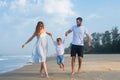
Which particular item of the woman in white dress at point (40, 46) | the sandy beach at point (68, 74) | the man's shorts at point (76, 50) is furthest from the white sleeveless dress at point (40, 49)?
the man's shorts at point (76, 50)

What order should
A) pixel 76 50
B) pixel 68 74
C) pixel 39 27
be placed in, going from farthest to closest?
pixel 68 74 → pixel 76 50 → pixel 39 27

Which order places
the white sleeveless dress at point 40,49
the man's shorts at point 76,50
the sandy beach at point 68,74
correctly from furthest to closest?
the man's shorts at point 76,50, the white sleeveless dress at point 40,49, the sandy beach at point 68,74

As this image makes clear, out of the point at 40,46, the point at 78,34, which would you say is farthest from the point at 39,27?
the point at 78,34

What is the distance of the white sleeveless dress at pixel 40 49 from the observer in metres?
12.0

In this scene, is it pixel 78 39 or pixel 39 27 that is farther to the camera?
pixel 78 39

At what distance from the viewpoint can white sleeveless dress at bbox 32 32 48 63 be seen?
11992 mm

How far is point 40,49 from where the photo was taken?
39.5ft

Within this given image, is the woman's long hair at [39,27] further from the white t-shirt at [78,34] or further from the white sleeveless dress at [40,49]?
the white t-shirt at [78,34]

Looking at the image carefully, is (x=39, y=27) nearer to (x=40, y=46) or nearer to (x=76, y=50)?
(x=40, y=46)

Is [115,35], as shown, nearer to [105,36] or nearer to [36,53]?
[105,36]

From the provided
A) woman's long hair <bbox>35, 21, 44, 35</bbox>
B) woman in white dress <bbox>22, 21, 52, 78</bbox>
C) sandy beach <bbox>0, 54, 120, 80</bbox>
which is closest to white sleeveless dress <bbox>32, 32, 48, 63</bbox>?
woman in white dress <bbox>22, 21, 52, 78</bbox>

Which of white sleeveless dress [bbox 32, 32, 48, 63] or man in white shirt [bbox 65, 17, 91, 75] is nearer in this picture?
white sleeveless dress [bbox 32, 32, 48, 63]

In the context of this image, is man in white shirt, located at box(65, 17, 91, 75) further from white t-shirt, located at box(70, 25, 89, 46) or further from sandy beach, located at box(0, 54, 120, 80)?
sandy beach, located at box(0, 54, 120, 80)

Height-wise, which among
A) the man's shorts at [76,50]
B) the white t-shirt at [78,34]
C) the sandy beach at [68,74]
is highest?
the white t-shirt at [78,34]
